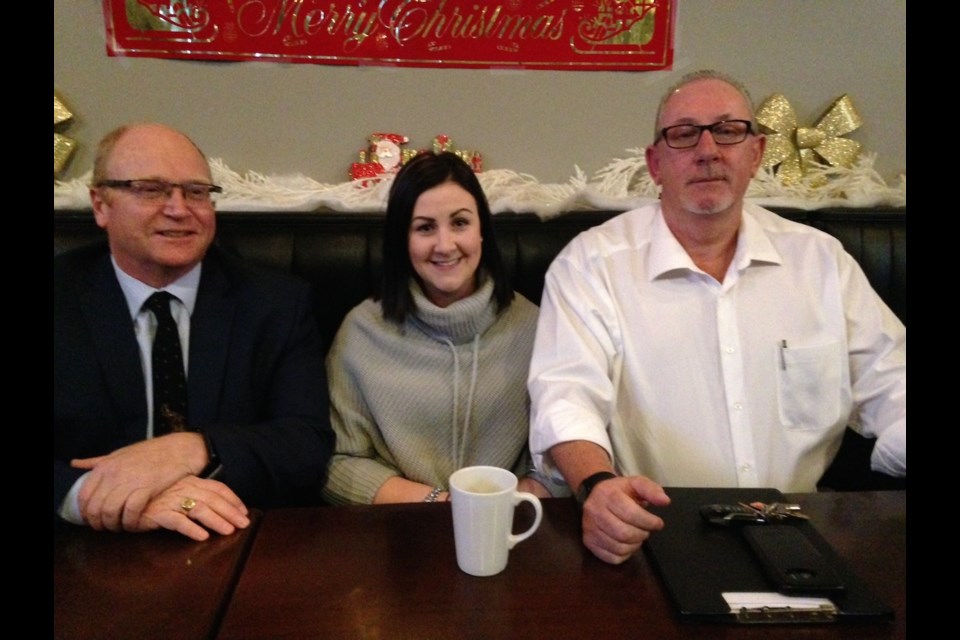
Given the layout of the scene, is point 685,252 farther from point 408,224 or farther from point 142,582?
point 142,582

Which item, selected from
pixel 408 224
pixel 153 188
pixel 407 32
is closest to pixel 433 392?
pixel 408 224

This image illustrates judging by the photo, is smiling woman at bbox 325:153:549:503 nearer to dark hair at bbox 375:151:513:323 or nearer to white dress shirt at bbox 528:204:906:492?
dark hair at bbox 375:151:513:323

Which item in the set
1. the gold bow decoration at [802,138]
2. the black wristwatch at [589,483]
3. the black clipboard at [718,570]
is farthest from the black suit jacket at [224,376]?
the gold bow decoration at [802,138]

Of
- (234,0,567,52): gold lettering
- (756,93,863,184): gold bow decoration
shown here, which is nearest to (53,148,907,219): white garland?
(756,93,863,184): gold bow decoration

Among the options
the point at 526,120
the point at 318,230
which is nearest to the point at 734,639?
the point at 318,230

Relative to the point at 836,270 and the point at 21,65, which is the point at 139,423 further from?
the point at 836,270

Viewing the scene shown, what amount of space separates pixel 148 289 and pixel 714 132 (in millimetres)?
1261

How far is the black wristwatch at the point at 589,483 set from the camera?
94 cm

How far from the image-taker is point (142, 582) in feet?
2.46

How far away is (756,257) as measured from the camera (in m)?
1.37

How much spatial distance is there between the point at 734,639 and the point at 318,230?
140 cm

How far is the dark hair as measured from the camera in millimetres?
1455

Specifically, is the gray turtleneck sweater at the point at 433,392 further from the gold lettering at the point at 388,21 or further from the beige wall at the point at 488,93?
the gold lettering at the point at 388,21

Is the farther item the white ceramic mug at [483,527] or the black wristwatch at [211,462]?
the black wristwatch at [211,462]
